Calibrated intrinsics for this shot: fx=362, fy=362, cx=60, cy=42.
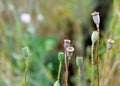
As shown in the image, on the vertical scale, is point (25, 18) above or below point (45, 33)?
above

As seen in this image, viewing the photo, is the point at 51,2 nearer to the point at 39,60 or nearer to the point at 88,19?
the point at 88,19

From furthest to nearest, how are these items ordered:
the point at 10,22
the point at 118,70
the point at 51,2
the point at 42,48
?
the point at 51,2, the point at 10,22, the point at 42,48, the point at 118,70

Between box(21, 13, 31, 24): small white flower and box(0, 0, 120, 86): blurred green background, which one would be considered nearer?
box(0, 0, 120, 86): blurred green background

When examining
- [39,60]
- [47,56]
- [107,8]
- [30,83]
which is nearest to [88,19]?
[107,8]

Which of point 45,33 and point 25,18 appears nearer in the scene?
A: point 25,18

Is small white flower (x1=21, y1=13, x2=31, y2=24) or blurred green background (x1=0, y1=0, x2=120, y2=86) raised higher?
small white flower (x1=21, y1=13, x2=31, y2=24)

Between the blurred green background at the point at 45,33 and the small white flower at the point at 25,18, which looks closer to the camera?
the blurred green background at the point at 45,33

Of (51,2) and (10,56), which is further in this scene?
(51,2)

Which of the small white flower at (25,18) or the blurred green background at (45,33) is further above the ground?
the small white flower at (25,18)
